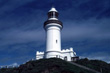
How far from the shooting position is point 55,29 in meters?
41.6

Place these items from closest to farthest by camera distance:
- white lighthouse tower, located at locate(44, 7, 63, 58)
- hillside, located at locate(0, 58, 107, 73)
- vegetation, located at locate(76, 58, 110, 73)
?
1. hillside, located at locate(0, 58, 107, 73)
2. vegetation, located at locate(76, 58, 110, 73)
3. white lighthouse tower, located at locate(44, 7, 63, 58)

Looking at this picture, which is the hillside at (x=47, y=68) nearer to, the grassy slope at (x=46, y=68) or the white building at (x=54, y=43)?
the grassy slope at (x=46, y=68)

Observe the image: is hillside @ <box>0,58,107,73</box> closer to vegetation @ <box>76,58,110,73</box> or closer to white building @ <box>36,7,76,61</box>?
vegetation @ <box>76,58,110,73</box>

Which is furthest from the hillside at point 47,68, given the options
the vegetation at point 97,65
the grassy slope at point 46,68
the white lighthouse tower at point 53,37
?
the white lighthouse tower at point 53,37

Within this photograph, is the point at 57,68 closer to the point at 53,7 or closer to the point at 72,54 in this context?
the point at 72,54

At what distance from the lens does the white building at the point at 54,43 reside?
4034 cm

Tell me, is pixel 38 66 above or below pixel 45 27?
below

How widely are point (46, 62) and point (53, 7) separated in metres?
16.7

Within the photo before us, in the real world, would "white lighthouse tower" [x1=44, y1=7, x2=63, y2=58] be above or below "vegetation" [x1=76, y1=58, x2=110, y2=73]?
above

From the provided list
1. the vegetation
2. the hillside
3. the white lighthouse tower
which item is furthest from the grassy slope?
the white lighthouse tower

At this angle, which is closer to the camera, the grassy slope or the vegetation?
the grassy slope

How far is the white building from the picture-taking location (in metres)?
40.3

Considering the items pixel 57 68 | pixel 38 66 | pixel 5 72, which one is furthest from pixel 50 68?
pixel 5 72

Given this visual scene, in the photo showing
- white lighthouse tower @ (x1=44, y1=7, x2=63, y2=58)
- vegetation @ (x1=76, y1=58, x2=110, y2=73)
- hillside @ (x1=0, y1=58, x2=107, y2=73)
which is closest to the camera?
hillside @ (x1=0, y1=58, x2=107, y2=73)
